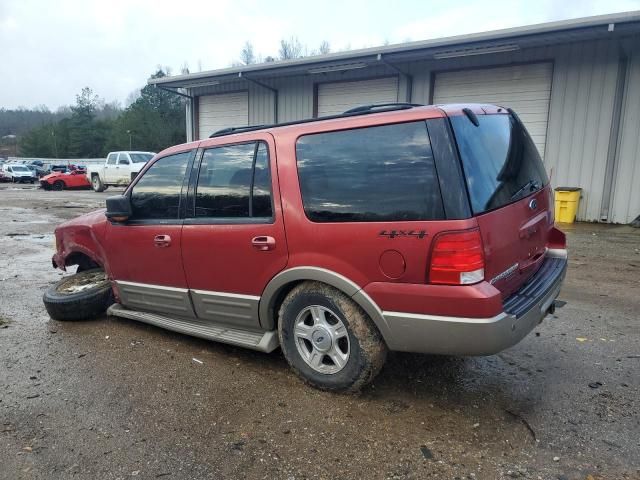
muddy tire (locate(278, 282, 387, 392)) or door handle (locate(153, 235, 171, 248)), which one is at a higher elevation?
door handle (locate(153, 235, 171, 248))

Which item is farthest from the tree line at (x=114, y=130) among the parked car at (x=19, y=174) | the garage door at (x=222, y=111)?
the garage door at (x=222, y=111)

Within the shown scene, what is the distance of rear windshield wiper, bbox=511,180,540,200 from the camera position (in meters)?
3.15

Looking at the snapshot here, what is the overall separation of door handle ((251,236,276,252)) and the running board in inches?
25.3

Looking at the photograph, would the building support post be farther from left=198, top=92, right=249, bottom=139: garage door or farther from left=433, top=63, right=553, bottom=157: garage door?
left=433, top=63, right=553, bottom=157: garage door

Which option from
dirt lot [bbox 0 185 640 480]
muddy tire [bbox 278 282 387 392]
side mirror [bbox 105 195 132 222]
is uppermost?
side mirror [bbox 105 195 132 222]

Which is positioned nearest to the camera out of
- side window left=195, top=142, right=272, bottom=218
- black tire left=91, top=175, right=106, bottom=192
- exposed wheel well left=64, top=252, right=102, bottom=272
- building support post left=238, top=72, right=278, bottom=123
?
side window left=195, top=142, right=272, bottom=218

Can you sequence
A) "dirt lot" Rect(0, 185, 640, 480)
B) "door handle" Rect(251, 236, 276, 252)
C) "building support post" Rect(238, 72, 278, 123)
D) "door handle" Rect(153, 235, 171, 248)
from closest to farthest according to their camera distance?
"dirt lot" Rect(0, 185, 640, 480) < "door handle" Rect(251, 236, 276, 252) < "door handle" Rect(153, 235, 171, 248) < "building support post" Rect(238, 72, 278, 123)

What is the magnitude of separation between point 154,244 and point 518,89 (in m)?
11.8

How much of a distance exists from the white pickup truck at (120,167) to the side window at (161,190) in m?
20.7

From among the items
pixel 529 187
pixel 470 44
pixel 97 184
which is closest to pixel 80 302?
pixel 529 187

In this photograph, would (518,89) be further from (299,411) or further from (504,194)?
(299,411)

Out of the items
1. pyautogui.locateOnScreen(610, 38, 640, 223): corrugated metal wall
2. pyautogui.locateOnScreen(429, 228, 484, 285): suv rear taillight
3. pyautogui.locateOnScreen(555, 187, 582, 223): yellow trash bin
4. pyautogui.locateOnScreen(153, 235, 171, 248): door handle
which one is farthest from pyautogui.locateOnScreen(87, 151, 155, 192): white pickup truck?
pyautogui.locateOnScreen(429, 228, 484, 285): suv rear taillight

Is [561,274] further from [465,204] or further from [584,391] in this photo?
[465,204]

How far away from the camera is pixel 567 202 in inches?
473
